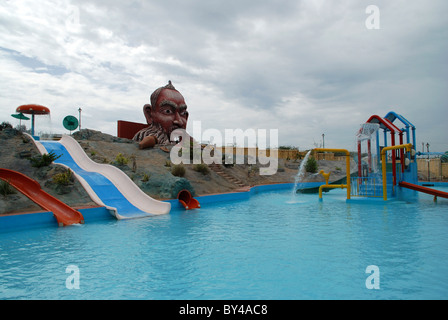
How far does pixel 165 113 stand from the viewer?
63.8 feet

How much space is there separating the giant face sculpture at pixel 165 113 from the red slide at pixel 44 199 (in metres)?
10.3

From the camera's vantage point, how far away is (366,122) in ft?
44.1

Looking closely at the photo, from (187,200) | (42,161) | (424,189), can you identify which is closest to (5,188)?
(42,161)

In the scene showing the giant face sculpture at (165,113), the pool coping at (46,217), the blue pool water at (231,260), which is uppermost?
the giant face sculpture at (165,113)

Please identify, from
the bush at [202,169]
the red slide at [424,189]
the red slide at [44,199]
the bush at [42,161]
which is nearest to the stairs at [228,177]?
the bush at [202,169]

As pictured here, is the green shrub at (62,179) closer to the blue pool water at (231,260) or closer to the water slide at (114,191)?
the water slide at (114,191)

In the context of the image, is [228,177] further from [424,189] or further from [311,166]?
[311,166]

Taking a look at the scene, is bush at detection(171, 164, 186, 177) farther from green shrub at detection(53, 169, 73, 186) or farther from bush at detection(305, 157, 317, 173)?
bush at detection(305, 157, 317, 173)

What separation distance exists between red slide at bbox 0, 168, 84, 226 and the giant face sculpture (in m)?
10.3

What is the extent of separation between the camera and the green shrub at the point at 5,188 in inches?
321

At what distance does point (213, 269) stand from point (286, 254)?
4.53 feet

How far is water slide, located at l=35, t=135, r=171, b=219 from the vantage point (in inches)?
377

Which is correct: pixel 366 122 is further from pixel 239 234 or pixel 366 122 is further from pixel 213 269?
pixel 213 269

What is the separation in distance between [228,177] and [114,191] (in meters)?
8.18
